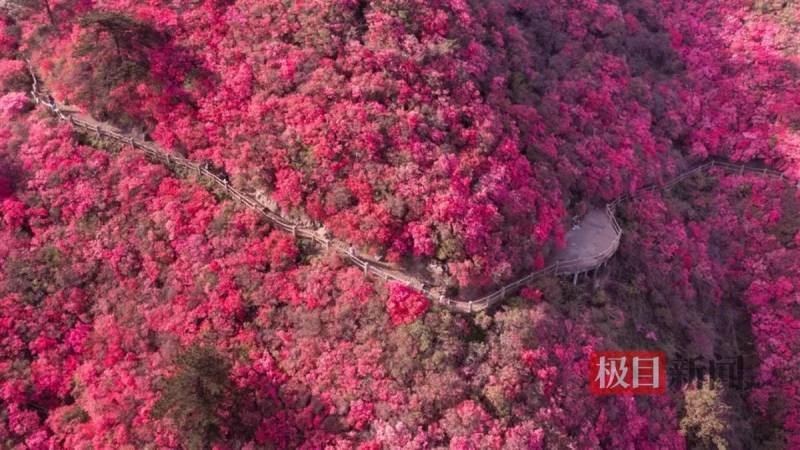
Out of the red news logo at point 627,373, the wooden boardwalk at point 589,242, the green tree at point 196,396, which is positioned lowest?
the red news logo at point 627,373

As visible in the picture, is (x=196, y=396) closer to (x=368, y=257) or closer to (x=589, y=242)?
(x=368, y=257)

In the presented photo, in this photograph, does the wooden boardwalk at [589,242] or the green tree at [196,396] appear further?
the wooden boardwalk at [589,242]

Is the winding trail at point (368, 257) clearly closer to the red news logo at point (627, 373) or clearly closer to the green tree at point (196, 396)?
the red news logo at point (627, 373)

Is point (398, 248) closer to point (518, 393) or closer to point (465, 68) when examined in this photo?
point (518, 393)

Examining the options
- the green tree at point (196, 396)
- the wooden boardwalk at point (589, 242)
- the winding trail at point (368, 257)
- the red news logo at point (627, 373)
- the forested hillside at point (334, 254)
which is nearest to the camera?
the green tree at point (196, 396)

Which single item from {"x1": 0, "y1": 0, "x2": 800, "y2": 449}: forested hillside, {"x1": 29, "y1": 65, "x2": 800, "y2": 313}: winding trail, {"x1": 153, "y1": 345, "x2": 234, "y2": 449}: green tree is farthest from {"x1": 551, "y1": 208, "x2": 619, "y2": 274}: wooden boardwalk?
{"x1": 153, "y1": 345, "x2": 234, "y2": 449}: green tree

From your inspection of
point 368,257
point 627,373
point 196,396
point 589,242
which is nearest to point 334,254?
point 368,257

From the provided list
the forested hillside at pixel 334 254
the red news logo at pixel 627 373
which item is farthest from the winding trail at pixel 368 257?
the red news logo at pixel 627 373

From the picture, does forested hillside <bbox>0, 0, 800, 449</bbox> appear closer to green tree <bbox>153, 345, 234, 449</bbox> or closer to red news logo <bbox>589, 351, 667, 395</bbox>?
green tree <bbox>153, 345, 234, 449</bbox>
